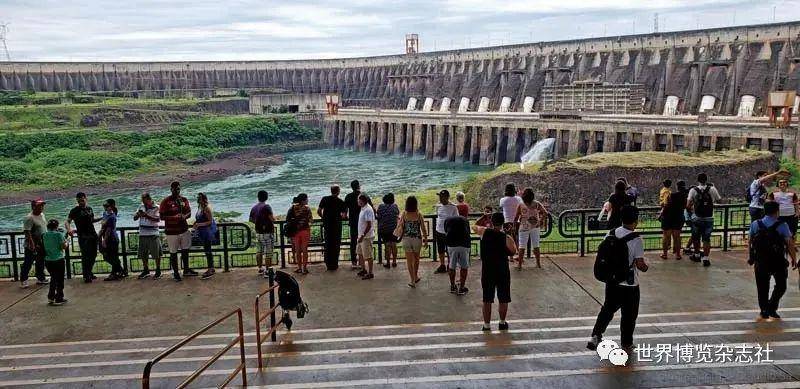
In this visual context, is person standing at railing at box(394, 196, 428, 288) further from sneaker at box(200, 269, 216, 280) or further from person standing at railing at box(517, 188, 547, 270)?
sneaker at box(200, 269, 216, 280)

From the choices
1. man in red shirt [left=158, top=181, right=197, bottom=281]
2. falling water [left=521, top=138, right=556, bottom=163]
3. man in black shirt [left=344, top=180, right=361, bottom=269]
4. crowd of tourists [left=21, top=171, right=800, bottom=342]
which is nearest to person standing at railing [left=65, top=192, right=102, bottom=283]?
crowd of tourists [left=21, top=171, right=800, bottom=342]

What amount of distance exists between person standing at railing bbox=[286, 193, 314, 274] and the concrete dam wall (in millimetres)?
42170

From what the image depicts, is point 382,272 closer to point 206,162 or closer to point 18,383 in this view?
point 18,383

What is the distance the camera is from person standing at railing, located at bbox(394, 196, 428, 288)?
30.9 ft

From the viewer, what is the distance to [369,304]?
871cm

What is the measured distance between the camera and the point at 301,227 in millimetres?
10133

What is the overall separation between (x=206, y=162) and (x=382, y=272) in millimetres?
43936

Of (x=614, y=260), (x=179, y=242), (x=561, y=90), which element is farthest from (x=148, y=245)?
(x=561, y=90)

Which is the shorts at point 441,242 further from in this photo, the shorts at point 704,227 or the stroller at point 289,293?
the shorts at point 704,227

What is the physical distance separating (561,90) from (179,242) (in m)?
41.6

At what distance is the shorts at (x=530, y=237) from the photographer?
1016 centimetres

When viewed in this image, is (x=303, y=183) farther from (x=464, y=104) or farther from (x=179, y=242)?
(x=179, y=242)

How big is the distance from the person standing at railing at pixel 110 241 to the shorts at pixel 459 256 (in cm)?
505

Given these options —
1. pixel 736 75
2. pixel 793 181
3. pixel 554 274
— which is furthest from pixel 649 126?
pixel 554 274
